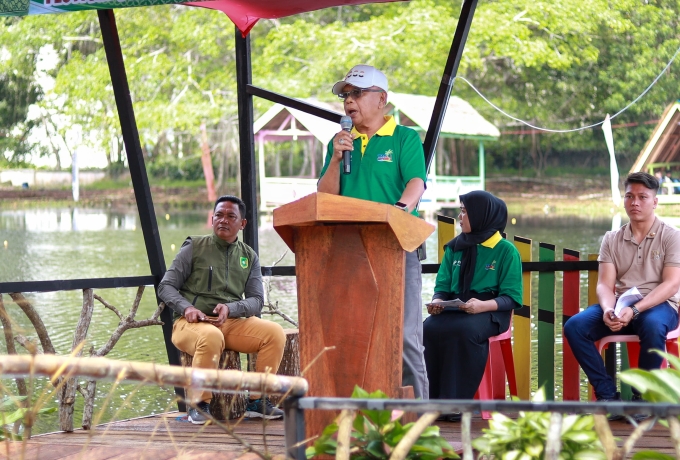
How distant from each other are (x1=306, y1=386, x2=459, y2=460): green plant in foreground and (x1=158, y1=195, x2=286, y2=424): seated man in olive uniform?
191cm

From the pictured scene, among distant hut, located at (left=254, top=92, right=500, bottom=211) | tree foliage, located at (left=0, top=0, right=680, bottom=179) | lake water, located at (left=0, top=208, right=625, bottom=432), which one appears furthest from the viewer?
tree foliage, located at (left=0, top=0, right=680, bottom=179)

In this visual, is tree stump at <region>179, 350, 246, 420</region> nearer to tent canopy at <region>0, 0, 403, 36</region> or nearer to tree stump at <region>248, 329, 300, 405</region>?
tree stump at <region>248, 329, 300, 405</region>

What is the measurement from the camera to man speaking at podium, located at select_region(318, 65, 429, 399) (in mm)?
3014

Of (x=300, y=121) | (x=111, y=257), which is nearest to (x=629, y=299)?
(x=300, y=121)

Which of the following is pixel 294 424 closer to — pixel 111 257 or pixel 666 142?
pixel 666 142

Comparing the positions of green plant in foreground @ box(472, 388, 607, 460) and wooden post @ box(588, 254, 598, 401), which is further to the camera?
wooden post @ box(588, 254, 598, 401)

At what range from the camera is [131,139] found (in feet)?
14.3

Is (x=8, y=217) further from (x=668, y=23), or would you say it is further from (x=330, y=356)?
(x=330, y=356)

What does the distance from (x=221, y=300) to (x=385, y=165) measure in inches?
62.1

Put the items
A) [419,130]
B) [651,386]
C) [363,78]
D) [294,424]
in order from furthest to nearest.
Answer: [419,130] < [363,78] < [651,386] < [294,424]

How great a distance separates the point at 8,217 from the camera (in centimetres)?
2497

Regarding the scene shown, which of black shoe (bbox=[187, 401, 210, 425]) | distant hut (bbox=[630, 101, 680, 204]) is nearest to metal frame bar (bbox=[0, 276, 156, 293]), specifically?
black shoe (bbox=[187, 401, 210, 425])

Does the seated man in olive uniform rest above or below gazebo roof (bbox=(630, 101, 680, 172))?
below

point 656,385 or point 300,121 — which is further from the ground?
point 300,121
